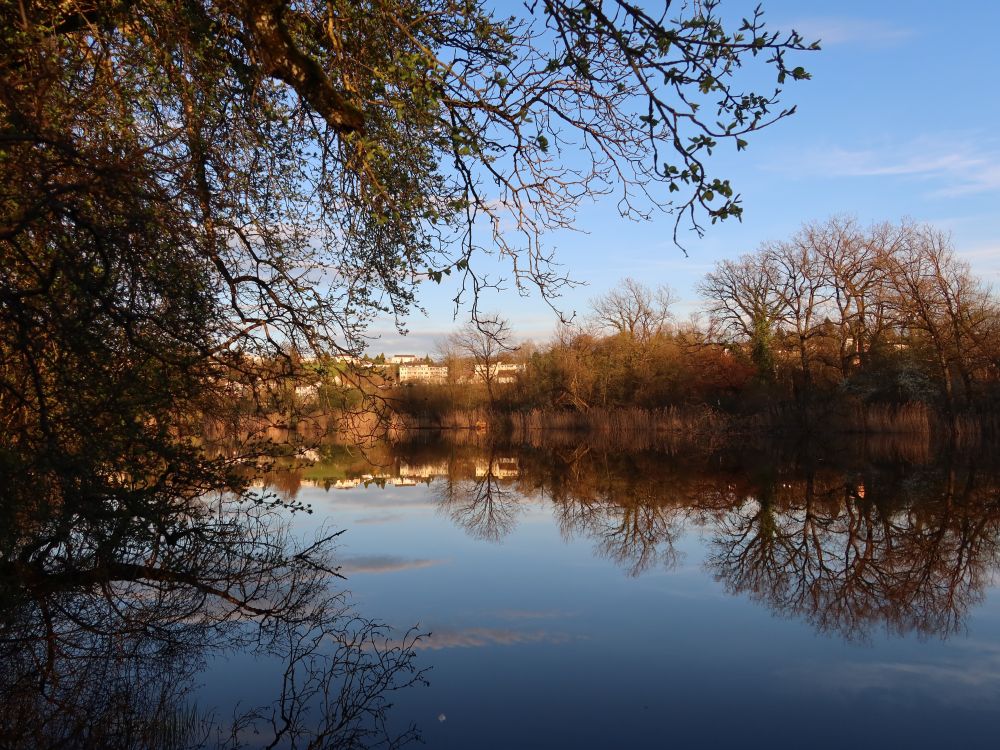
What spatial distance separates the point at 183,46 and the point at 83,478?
267 cm

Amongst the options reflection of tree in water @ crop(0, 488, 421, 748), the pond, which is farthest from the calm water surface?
reflection of tree in water @ crop(0, 488, 421, 748)

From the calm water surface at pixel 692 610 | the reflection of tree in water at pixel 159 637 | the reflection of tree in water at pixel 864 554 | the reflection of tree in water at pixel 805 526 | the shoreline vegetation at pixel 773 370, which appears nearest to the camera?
the reflection of tree in water at pixel 159 637

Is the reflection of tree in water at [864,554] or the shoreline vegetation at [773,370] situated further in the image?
the shoreline vegetation at [773,370]

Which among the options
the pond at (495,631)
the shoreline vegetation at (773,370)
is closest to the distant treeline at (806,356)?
the shoreline vegetation at (773,370)

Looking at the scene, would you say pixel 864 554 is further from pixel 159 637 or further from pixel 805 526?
pixel 159 637

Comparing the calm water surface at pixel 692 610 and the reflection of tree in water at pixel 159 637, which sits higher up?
the reflection of tree in water at pixel 159 637

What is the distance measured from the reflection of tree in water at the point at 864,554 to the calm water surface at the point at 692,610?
0.03 m

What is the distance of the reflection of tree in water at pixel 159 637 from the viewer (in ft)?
13.4

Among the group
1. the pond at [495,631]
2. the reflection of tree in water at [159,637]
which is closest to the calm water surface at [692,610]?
the pond at [495,631]

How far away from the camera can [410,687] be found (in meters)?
4.82

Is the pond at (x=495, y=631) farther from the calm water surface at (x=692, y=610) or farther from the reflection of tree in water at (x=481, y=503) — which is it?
the reflection of tree in water at (x=481, y=503)

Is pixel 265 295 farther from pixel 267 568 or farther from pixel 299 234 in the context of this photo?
pixel 267 568

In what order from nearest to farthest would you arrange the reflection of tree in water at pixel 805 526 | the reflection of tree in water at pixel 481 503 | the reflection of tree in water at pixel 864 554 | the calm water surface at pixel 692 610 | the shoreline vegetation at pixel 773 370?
1. the calm water surface at pixel 692 610
2. the reflection of tree in water at pixel 864 554
3. the reflection of tree in water at pixel 805 526
4. the reflection of tree in water at pixel 481 503
5. the shoreline vegetation at pixel 773 370

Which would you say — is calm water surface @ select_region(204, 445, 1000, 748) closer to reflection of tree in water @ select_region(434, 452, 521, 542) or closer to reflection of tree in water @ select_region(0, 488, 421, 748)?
reflection of tree in water @ select_region(434, 452, 521, 542)
